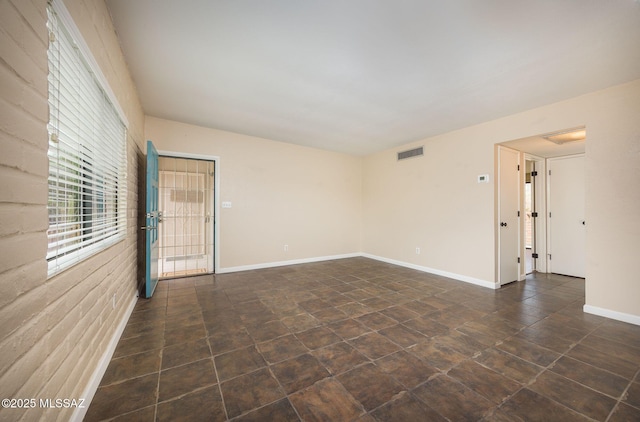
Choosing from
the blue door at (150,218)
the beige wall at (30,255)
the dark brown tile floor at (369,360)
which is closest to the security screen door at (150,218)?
the blue door at (150,218)

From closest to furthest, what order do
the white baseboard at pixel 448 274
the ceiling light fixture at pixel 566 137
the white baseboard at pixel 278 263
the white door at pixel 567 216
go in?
the ceiling light fixture at pixel 566 137 < the white baseboard at pixel 448 274 < the white door at pixel 567 216 < the white baseboard at pixel 278 263

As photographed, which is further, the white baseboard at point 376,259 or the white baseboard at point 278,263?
the white baseboard at point 278,263

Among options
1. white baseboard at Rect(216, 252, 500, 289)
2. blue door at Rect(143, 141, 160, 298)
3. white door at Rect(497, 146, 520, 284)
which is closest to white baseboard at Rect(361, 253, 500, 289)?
white baseboard at Rect(216, 252, 500, 289)

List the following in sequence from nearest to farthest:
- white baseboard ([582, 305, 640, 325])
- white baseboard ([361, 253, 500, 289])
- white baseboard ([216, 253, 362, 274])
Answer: white baseboard ([582, 305, 640, 325])
white baseboard ([361, 253, 500, 289])
white baseboard ([216, 253, 362, 274])

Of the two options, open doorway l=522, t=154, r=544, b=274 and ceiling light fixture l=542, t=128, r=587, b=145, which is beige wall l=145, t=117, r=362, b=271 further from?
ceiling light fixture l=542, t=128, r=587, b=145

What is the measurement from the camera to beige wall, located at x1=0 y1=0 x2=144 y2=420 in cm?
80

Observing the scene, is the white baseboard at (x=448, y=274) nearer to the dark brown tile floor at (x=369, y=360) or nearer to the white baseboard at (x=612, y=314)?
the dark brown tile floor at (x=369, y=360)

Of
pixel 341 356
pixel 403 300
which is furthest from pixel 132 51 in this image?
pixel 403 300

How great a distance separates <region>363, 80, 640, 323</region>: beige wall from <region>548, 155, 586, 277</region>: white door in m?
2.08

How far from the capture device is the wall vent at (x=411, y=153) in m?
4.84

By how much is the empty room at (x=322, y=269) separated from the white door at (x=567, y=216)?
0.13 ft

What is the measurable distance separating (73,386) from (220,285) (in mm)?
2579

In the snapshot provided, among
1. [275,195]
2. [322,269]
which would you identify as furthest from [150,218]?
[322,269]

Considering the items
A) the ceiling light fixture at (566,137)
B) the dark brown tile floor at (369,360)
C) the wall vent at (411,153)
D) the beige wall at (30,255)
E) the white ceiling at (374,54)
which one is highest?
the white ceiling at (374,54)
